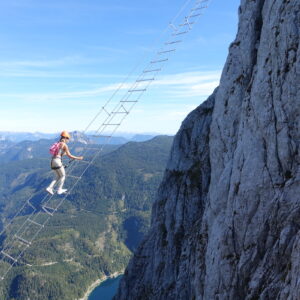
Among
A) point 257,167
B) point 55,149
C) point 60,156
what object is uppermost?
point 55,149

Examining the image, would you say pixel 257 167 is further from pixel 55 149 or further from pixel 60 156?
pixel 60 156

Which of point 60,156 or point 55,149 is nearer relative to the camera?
point 55,149

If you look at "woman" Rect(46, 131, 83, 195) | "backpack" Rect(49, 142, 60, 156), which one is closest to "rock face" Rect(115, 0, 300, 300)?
"woman" Rect(46, 131, 83, 195)

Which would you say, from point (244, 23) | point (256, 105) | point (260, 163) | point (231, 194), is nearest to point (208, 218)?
point (231, 194)

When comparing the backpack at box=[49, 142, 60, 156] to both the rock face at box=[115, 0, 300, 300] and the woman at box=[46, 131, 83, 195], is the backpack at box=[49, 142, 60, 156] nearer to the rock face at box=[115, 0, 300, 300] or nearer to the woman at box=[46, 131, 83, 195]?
the woman at box=[46, 131, 83, 195]

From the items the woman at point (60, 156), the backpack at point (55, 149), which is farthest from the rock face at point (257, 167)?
the backpack at point (55, 149)

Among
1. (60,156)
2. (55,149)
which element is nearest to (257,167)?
(55,149)

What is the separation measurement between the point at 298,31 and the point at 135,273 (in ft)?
107

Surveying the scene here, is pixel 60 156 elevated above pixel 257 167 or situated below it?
above

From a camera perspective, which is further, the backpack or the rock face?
the backpack

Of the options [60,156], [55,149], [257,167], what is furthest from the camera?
[60,156]

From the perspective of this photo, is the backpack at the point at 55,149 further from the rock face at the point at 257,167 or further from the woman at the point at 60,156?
the rock face at the point at 257,167

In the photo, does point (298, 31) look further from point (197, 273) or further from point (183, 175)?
point (183, 175)

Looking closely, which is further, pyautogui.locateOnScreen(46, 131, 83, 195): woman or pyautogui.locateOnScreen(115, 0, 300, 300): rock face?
pyautogui.locateOnScreen(46, 131, 83, 195): woman
